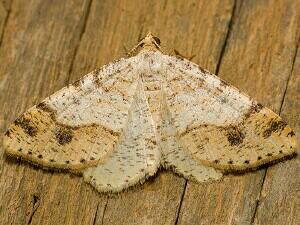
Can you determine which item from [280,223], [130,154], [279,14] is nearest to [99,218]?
[130,154]

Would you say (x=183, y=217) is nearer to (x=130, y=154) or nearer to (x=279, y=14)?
(x=130, y=154)

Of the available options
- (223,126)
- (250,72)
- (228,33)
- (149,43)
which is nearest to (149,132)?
(223,126)

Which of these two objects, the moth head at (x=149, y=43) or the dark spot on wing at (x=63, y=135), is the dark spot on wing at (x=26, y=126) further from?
the moth head at (x=149, y=43)

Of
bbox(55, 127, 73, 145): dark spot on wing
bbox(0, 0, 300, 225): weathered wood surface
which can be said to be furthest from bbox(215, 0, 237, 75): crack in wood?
bbox(55, 127, 73, 145): dark spot on wing

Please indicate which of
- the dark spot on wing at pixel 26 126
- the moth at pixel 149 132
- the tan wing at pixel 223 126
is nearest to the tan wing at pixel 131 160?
the moth at pixel 149 132

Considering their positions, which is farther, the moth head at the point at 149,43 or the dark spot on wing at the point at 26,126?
the moth head at the point at 149,43

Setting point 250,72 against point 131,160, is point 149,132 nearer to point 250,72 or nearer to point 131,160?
point 131,160

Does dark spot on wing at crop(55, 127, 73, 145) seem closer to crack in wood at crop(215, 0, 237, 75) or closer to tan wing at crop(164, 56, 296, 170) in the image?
tan wing at crop(164, 56, 296, 170)
